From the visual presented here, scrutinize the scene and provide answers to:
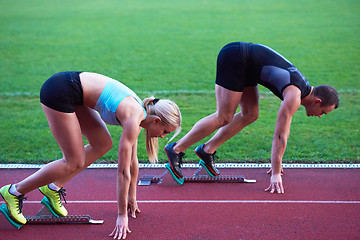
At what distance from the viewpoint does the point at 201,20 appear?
62.4 feet

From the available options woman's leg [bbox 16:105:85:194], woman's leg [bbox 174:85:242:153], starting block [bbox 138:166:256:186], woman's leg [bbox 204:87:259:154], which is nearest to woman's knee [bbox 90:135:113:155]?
woman's leg [bbox 16:105:85:194]

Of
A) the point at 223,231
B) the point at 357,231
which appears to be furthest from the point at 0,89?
the point at 357,231

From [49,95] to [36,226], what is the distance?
1249mm

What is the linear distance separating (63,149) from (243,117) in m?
2.23

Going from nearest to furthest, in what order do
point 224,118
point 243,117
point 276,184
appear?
point 276,184 < point 224,118 < point 243,117

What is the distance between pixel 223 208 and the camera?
468 centimetres

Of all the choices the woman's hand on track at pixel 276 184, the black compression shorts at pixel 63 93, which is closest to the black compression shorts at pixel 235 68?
the woman's hand on track at pixel 276 184

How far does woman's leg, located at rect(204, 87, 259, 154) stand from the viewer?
5330 mm

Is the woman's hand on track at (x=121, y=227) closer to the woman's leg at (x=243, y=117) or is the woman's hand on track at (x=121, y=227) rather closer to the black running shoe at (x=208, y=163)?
the black running shoe at (x=208, y=163)

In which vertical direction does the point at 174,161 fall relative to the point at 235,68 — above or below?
below

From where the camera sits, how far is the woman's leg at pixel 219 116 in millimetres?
5047

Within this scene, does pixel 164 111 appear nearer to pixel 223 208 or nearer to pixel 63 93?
pixel 63 93

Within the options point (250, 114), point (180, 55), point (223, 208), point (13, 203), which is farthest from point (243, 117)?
point (180, 55)

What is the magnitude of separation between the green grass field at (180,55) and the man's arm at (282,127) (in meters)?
1.10
